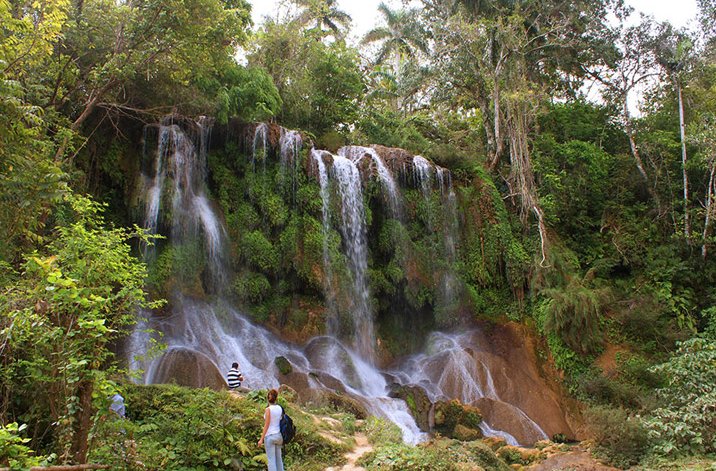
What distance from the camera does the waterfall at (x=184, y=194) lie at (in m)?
12.5

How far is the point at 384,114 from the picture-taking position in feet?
69.1

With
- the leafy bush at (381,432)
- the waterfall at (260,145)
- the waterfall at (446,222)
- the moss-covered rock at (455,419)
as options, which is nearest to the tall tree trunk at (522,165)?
the waterfall at (446,222)

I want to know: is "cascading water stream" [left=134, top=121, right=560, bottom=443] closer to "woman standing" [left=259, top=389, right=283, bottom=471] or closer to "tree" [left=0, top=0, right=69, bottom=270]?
"woman standing" [left=259, top=389, right=283, bottom=471]

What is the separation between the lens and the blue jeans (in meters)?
4.95

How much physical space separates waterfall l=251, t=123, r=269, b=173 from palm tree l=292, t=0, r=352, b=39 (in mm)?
9513

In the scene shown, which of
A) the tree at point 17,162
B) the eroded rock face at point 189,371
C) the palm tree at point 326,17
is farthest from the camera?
the palm tree at point 326,17

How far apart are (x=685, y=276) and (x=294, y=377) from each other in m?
12.4

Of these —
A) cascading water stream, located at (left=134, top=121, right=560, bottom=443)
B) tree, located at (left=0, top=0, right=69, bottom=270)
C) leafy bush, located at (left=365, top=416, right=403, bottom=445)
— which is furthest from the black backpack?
cascading water stream, located at (left=134, top=121, right=560, bottom=443)

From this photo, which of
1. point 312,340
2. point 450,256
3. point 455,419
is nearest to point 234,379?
point 312,340

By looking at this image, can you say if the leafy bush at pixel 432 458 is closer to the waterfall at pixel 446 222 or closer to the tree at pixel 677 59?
the waterfall at pixel 446 222

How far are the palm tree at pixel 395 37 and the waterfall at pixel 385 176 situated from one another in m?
12.2

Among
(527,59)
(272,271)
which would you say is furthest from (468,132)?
(272,271)

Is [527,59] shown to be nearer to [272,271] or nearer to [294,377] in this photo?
[272,271]

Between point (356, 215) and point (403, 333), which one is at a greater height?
point (356, 215)
